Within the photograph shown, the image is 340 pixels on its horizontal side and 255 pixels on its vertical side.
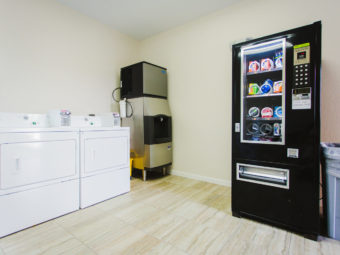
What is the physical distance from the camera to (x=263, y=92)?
1.75 metres

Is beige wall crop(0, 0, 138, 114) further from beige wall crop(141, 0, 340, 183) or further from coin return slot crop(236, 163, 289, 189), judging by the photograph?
coin return slot crop(236, 163, 289, 189)

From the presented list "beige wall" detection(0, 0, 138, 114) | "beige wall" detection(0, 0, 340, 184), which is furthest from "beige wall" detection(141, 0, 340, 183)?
"beige wall" detection(0, 0, 138, 114)

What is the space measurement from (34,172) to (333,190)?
101 inches

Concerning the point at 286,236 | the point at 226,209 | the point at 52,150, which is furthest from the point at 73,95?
the point at 286,236

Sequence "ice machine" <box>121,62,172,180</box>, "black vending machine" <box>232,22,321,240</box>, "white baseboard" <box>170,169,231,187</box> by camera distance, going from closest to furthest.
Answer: "black vending machine" <box>232,22,321,240</box> → "white baseboard" <box>170,169,231,187</box> → "ice machine" <box>121,62,172,180</box>

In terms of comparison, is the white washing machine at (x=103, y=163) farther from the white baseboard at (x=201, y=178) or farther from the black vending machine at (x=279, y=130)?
the black vending machine at (x=279, y=130)

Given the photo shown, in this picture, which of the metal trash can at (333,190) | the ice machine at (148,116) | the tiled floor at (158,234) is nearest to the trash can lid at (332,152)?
the metal trash can at (333,190)

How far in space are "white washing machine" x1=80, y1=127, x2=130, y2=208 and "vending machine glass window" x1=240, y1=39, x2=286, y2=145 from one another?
4.98ft

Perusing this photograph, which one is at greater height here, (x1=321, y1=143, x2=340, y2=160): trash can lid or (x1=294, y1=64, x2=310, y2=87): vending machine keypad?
(x1=294, y1=64, x2=310, y2=87): vending machine keypad

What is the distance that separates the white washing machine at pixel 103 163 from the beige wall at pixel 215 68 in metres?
1.10

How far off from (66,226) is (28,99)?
161 centimetres

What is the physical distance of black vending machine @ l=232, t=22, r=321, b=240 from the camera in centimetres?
144

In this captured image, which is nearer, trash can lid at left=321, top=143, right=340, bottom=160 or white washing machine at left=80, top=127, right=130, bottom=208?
trash can lid at left=321, top=143, right=340, bottom=160

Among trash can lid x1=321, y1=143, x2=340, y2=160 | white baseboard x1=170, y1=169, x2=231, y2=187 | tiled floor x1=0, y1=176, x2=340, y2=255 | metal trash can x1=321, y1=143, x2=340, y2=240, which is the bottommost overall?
tiled floor x1=0, y1=176, x2=340, y2=255
